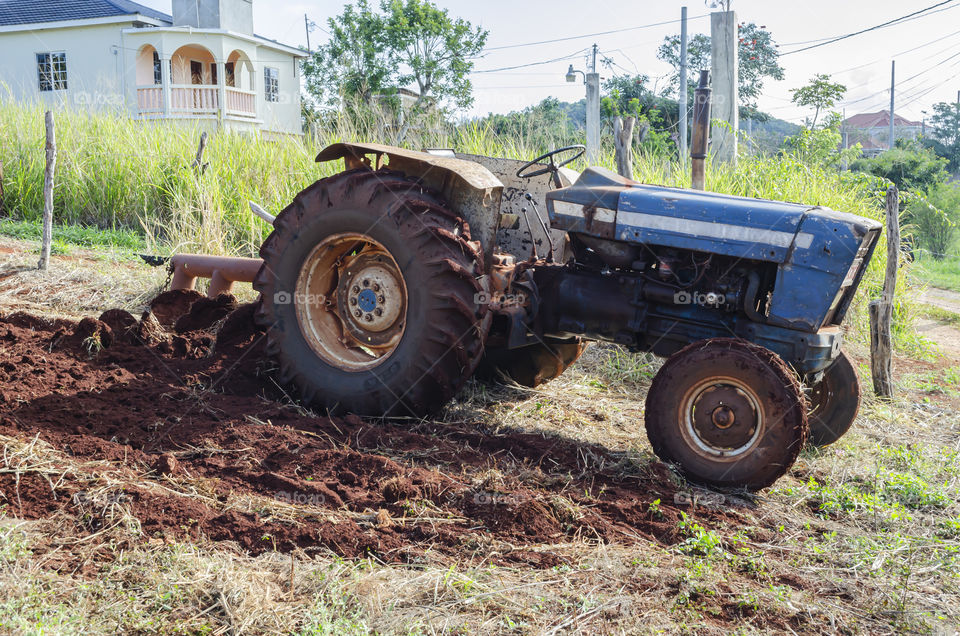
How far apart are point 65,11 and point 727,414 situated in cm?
2997

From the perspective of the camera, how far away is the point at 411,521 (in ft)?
9.89

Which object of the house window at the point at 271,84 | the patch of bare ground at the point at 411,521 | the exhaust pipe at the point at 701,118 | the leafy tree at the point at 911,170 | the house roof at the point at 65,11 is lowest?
the patch of bare ground at the point at 411,521

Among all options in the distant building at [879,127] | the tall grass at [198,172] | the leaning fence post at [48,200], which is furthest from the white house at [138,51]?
the distant building at [879,127]

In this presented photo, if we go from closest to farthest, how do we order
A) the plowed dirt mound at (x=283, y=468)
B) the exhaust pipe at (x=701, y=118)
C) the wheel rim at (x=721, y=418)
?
the plowed dirt mound at (x=283, y=468) → the wheel rim at (x=721, y=418) → the exhaust pipe at (x=701, y=118)

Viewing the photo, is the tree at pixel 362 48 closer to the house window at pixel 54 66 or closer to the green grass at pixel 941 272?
the house window at pixel 54 66

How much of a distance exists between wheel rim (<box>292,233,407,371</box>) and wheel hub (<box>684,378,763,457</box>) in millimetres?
1600

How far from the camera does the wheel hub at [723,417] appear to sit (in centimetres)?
348

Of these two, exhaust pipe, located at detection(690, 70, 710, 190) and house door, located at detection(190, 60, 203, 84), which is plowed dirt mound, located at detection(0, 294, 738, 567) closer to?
exhaust pipe, located at detection(690, 70, 710, 190)

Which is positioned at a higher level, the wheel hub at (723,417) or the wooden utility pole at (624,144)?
the wooden utility pole at (624,144)

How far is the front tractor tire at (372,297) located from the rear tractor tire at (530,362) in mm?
870

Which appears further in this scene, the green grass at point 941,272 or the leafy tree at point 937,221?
the leafy tree at point 937,221

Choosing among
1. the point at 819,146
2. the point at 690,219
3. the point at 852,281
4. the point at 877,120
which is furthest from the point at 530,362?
the point at 877,120

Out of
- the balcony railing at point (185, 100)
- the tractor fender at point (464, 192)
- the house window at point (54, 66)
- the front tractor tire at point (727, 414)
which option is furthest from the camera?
the house window at point (54, 66)

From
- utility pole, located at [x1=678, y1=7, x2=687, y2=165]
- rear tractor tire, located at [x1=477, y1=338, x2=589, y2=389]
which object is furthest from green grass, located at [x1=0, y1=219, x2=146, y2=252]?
utility pole, located at [x1=678, y1=7, x2=687, y2=165]
